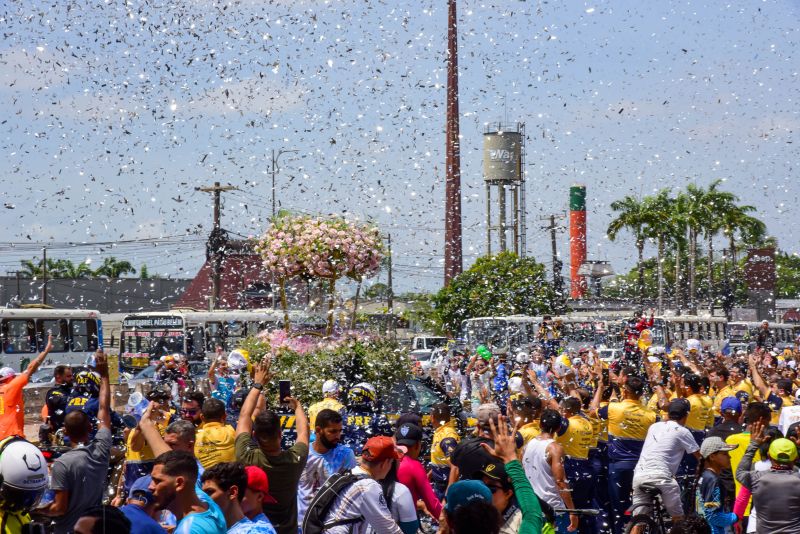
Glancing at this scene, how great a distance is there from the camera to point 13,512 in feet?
17.2

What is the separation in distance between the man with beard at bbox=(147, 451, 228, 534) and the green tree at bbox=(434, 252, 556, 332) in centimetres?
4376

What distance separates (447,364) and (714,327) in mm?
31595

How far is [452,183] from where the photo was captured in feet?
175

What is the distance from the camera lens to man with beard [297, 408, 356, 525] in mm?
6891

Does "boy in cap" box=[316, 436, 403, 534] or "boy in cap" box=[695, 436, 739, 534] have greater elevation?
"boy in cap" box=[316, 436, 403, 534]

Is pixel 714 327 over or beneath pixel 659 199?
beneath

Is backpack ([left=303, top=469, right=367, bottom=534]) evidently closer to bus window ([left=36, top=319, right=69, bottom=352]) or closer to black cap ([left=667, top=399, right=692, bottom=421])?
black cap ([left=667, top=399, right=692, bottom=421])

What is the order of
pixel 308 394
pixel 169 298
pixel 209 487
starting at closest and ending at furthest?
pixel 209 487, pixel 308 394, pixel 169 298

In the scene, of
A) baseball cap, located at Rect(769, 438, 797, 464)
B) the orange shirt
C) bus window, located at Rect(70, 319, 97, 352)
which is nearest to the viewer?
baseball cap, located at Rect(769, 438, 797, 464)

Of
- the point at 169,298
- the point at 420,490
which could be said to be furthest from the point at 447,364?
the point at 169,298

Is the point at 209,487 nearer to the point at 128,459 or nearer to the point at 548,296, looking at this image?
the point at 128,459

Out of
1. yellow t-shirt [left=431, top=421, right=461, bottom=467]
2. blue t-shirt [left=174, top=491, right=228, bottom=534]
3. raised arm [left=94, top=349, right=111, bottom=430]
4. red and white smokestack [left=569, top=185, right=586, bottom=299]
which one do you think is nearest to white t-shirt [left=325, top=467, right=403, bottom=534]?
blue t-shirt [left=174, top=491, right=228, bottom=534]

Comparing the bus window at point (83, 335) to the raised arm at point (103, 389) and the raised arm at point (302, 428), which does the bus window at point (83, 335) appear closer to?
the raised arm at point (103, 389)

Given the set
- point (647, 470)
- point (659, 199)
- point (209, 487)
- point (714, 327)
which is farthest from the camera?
point (659, 199)
